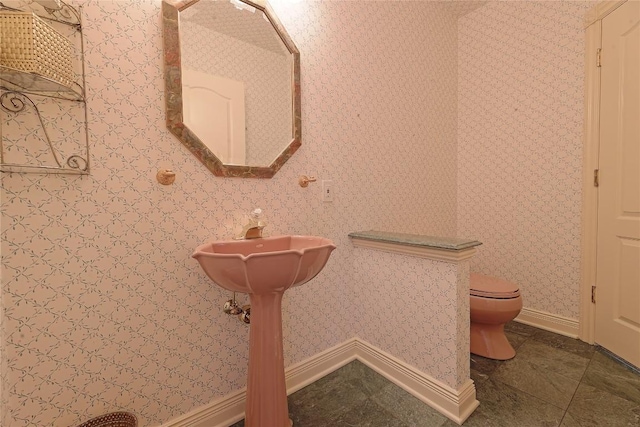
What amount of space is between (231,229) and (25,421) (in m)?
0.83

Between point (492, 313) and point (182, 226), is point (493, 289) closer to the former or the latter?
point (492, 313)

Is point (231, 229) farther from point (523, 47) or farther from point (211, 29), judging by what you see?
point (523, 47)

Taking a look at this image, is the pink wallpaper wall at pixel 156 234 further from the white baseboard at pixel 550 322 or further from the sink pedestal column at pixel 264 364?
the white baseboard at pixel 550 322

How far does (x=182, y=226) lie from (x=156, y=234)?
9 cm

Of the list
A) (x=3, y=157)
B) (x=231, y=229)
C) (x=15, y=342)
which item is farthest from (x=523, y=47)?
(x=15, y=342)

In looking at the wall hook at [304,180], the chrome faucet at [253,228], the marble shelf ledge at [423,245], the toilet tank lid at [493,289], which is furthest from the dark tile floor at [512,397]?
the wall hook at [304,180]

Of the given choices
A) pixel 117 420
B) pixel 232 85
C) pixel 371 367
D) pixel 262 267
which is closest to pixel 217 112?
pixel 232 85

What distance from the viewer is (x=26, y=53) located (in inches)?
27.5

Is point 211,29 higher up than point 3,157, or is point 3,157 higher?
point 211,29

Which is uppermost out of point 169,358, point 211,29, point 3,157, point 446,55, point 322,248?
point 446,55

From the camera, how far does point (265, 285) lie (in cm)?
88

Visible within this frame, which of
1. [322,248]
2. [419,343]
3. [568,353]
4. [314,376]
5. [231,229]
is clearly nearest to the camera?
[322,248]

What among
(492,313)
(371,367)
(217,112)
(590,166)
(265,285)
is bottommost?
(371,367)

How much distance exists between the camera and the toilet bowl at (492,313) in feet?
5.03
